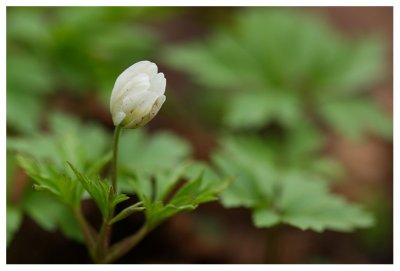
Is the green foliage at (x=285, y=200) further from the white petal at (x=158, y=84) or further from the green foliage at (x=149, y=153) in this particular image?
the white petal at (x=158, y=84)

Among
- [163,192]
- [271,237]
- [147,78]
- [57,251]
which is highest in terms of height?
[147,78]

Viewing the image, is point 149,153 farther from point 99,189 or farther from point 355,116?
point 355,116

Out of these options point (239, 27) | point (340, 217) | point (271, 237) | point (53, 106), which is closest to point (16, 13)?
point (53, 106)

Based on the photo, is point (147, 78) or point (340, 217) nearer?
point (147, 78)

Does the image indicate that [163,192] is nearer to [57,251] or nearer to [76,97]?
[57,251]

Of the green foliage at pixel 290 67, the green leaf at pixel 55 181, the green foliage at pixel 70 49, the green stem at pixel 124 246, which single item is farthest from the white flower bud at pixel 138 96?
the green foliage at pixel 290 67

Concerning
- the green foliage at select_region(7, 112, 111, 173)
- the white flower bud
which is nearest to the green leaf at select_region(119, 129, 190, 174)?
the green foliage at select_region(7, 112, 111, 173)
